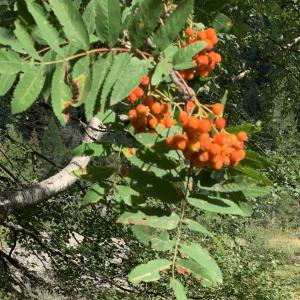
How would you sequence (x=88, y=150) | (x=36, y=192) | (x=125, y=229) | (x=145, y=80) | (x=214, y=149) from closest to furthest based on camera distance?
(x=214, y=149) → (x=145, y=80) → (x=88, y=150) → (x=36, y=192) → (x=125, y=229)

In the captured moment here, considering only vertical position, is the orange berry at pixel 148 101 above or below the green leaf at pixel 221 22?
below

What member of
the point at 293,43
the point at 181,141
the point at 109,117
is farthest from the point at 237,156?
the point at 293,43

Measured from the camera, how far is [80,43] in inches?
46.7

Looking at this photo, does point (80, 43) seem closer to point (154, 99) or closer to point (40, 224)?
point (154, 99)

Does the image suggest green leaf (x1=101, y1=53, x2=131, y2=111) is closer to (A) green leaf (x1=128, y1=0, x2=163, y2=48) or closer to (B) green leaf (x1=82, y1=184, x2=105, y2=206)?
(A) green leaf (x1=128, y1=0, x2=163, y2=48)

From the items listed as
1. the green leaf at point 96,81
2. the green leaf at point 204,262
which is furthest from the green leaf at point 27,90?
the green leaf at point 204,262

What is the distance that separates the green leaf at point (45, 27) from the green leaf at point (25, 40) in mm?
55

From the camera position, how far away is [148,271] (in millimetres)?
1226

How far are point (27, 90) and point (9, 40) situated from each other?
0.59ft

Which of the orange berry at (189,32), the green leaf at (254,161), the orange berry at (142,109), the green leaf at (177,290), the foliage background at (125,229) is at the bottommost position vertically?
the green leaf at (177,290)

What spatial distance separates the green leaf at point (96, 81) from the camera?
3.82 feet

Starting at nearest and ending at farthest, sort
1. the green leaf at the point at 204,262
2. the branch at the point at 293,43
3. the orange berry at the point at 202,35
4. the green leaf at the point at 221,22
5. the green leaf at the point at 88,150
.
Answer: the green leaf at the point at 204,262 → the orange berry at the point at 202,35 → the green leaf at the point at 88,150 → the green leaf at the point at 221,22 → the branch at the point at 293,43

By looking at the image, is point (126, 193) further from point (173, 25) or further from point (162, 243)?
point (173, 25)

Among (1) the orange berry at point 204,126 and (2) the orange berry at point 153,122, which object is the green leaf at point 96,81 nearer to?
(2) the orange berry at point 153,122
